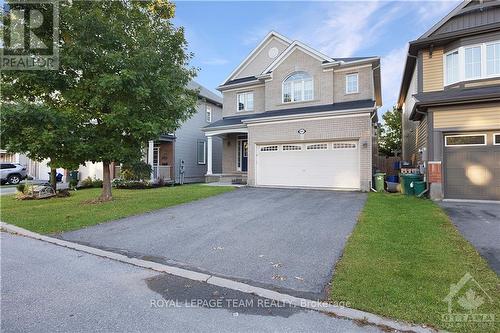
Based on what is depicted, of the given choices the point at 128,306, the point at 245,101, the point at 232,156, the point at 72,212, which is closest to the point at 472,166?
the point at 128,306

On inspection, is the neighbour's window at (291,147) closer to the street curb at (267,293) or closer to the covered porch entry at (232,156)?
the covered porch entry at (232,156)

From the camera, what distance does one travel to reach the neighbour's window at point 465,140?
11273 millimetres

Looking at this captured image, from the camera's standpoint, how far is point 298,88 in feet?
58.7

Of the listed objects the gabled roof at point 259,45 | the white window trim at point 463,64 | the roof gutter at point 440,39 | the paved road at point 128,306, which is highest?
the gabled roof at point 259,45

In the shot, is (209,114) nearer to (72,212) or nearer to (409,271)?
(72,212)

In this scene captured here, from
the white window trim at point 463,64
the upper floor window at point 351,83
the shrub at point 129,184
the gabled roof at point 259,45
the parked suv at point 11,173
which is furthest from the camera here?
the parked suv at point 11,173

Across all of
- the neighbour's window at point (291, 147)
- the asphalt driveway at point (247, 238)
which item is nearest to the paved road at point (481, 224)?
the asphalt driveway at point (247, 238)

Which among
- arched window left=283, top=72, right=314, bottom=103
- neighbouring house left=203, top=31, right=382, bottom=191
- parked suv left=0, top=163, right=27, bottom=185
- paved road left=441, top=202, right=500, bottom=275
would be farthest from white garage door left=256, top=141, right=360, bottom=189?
parked suv left=0, top=163, right=27, bottom=185

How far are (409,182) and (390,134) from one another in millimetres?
17643

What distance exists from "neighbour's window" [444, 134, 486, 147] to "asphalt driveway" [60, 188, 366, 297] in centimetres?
449

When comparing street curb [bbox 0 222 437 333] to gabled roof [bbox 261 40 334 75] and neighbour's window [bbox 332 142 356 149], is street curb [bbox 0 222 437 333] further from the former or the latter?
gabled roof [bbox 261 40 334 75]

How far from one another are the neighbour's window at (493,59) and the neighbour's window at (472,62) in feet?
0.91

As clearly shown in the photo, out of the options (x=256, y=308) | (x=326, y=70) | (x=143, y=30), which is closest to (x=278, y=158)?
(x=326, y=70)

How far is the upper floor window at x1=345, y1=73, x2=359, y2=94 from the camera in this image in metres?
16.8
